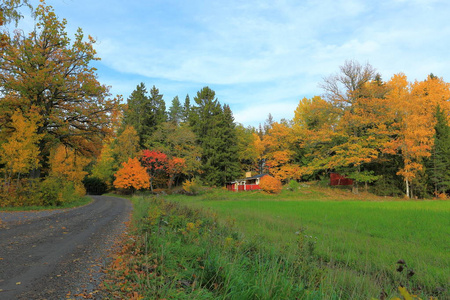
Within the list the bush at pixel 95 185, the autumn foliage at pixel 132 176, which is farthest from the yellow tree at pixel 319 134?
the bush at pixel 95 185

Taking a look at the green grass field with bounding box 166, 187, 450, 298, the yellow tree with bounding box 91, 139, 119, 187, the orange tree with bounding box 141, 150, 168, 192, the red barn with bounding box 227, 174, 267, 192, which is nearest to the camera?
the green grass field with bounding box 166, 187, 450, 298

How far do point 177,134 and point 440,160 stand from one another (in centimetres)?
3413

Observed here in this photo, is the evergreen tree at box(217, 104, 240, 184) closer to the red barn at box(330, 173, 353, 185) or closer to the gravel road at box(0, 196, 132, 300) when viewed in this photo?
the red barn at box(330, 173, 353, 185)

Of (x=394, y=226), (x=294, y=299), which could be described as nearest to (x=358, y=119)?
(x=394, y=226)

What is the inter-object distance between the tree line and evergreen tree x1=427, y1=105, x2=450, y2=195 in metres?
0.11

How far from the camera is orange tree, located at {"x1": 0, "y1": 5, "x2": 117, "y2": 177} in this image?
15484 mm

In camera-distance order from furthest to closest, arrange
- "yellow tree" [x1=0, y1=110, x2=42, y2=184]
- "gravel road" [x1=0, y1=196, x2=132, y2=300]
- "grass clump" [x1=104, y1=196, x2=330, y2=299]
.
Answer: "yellow tree" [x1=0, y1=110, x2=42, y2=184] < "gravel road" [x1=0, y1=196, x2=132, y2=300] < "grass clump" [x1=104, y1=196, x2=330, y2=299]

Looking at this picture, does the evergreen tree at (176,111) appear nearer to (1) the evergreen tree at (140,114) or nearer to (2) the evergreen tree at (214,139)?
(1) the evergreen tree at (140,114)


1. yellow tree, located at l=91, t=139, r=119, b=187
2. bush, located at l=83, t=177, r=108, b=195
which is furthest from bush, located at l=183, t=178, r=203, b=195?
bush, located at l=83, t=177, r=108, b=195

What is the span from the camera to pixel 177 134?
3803cm

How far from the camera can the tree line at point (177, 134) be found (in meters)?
15.7

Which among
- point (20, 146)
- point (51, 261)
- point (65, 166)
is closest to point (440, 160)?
point (51, 261)

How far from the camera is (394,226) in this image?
9797mm

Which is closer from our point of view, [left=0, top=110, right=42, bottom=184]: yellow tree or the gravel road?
the gravel road
